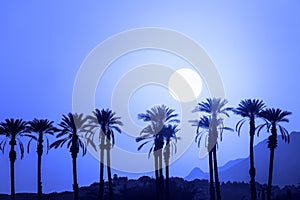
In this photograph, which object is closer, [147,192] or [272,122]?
[272,122]

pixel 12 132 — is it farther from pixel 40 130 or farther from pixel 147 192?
pixel 147 192

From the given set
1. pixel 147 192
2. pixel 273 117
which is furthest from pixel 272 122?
pixel 147 192

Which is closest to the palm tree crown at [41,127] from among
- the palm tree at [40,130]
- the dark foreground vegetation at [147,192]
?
the palm tree at [40,130]

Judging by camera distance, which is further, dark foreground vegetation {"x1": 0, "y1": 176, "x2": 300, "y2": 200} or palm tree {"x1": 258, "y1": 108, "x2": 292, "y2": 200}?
dark foreground vegetation {"x1": 0, "y1": 176, "x2": 300, "y2": 200}

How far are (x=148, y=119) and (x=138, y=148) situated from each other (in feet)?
12.3

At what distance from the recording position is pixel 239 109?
2432 inches

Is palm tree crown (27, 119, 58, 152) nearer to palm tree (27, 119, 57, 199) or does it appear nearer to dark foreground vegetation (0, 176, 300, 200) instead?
palm tree (27, 119, 57, 199)

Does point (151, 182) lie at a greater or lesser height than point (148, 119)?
lesser

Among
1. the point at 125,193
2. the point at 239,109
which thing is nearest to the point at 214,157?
the point at 239,109

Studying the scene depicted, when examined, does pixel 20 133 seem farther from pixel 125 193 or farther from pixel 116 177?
pixel 116 177

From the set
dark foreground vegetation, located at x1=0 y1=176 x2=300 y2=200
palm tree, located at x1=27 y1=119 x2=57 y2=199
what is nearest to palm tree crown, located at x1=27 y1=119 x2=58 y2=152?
palm tree, located at x1=27 y1=119 x2=57 y2=199

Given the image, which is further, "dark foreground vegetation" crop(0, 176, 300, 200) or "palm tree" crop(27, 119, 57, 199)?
"dark foreground vegetation" crop(0, 176, 300, 200)

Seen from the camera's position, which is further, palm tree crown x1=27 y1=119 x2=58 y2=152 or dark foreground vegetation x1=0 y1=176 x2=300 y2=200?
dark foreground vegetation x1=0 y1=176 x2=300 y2=200

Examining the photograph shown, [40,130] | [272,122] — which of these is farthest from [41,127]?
[272,122]
